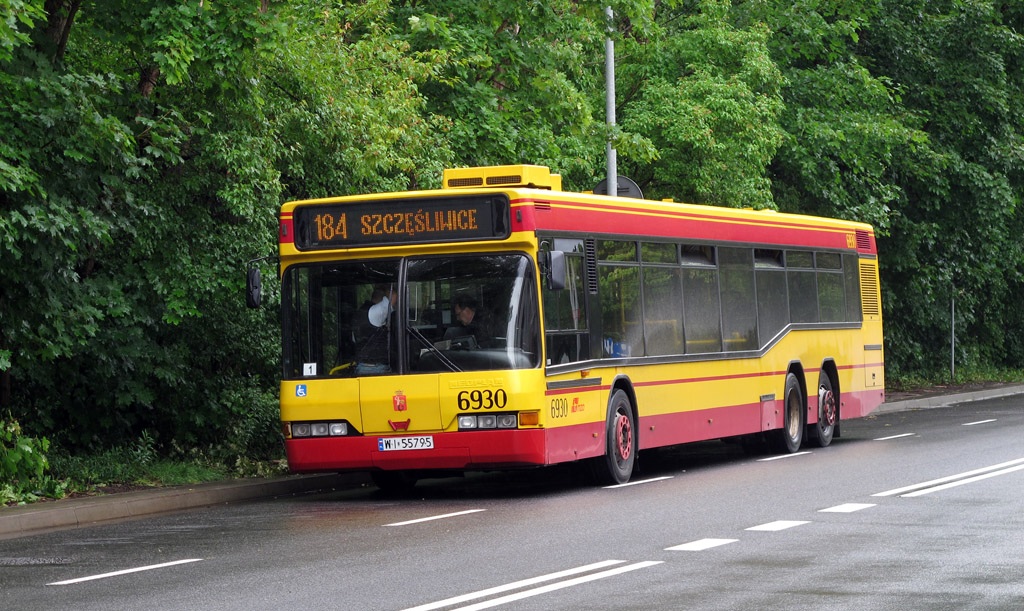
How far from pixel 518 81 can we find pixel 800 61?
12.9m

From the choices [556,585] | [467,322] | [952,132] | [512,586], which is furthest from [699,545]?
[952,132]

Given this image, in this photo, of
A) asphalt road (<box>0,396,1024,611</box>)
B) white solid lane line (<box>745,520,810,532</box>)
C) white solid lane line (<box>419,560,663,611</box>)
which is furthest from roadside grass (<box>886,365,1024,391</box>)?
white solid lane line (<box>419,560,663,611</box>)

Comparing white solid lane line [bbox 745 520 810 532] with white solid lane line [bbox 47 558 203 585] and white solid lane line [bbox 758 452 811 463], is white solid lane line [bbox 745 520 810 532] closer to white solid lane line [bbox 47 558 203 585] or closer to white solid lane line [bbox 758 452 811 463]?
white solid lane line [bbox 47 558 203 585]

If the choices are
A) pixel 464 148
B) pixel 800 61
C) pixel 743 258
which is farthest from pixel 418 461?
pixel 800 61

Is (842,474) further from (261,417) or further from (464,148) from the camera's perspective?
(464,148)

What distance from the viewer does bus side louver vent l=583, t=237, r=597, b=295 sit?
52.4 feet

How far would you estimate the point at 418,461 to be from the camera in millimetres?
14844

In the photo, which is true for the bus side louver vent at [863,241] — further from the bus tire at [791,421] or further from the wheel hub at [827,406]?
the bus tire at [791,421]

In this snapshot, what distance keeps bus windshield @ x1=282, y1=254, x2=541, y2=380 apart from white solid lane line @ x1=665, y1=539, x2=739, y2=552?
4104 mm

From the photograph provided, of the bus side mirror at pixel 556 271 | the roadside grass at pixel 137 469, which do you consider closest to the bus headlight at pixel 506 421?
the bus side mirror at pixel 556 271

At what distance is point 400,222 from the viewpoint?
1509 centimetres

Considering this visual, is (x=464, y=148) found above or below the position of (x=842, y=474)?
above

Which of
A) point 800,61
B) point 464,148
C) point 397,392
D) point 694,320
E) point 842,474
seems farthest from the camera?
point 800,61

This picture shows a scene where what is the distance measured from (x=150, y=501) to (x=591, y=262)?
506cm
